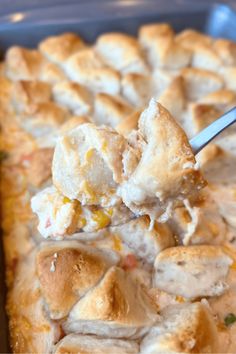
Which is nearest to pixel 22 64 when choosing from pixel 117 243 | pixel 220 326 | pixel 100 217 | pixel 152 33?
pixel 152 33

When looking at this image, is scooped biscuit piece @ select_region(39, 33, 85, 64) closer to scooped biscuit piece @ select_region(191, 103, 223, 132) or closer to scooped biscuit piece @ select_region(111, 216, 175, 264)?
scooped biscuit piece @ select_region(191, 103, 223, 132)

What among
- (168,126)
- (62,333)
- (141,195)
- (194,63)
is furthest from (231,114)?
(194,63)

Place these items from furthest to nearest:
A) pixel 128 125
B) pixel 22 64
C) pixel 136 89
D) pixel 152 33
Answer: pixel 152 33
pixel 22 64
pixel 136 89
pixel 128 125

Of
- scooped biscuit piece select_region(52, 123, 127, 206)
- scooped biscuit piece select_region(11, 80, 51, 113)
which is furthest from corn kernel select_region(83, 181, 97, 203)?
scooped biscuit piece select_region(11, 80, 51, 113)

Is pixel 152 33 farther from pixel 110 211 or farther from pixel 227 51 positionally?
pixel 110 211

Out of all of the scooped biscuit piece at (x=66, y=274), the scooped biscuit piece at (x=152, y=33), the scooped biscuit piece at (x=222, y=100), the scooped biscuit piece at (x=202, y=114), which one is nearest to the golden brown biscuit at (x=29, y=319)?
the scooped biscuit piece at (x=66, y=274)

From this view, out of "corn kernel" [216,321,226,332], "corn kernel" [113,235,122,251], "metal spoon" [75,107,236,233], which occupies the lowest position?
"corn kernel" [216,321,226,332]
